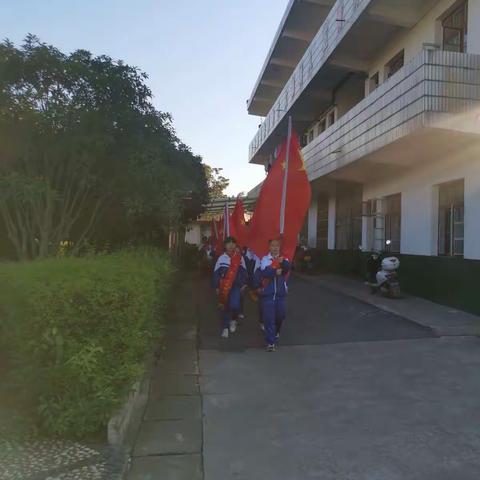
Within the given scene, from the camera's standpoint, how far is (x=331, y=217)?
904 inches

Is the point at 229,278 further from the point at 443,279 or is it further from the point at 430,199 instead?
the point at 430,199

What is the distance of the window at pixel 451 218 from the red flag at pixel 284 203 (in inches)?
191

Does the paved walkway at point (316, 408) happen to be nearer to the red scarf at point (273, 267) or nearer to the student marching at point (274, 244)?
the student marching at point (274, 244)

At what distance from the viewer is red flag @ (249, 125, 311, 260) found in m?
8.48

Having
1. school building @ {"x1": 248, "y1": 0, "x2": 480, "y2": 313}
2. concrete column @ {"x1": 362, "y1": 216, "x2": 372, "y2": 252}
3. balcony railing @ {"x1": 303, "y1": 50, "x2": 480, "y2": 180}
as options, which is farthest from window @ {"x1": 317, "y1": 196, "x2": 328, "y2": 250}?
balcony railing @ {"x1": 303, "y1": 50, "x2": 480, "y2": 180}

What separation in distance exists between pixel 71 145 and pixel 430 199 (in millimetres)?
8228

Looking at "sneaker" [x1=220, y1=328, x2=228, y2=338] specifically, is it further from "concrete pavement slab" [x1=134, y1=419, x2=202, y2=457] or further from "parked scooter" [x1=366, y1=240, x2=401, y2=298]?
"parked scooter" [x1=366, y1=240, x2=401, y2=298]

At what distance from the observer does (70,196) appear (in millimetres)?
9727

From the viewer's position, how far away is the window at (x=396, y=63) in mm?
14556

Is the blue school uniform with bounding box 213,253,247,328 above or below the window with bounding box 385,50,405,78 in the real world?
below

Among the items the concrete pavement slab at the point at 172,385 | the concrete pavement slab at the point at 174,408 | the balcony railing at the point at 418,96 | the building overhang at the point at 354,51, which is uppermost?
the building overhang at the point at 354,51

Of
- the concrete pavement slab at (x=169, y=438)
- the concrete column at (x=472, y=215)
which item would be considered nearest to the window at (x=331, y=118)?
the concrete column at (x=472, y=215)

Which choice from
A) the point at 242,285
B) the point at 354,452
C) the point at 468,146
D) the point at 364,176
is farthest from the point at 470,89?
the point at 354,452

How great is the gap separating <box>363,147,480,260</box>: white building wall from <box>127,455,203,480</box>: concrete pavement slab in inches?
328
